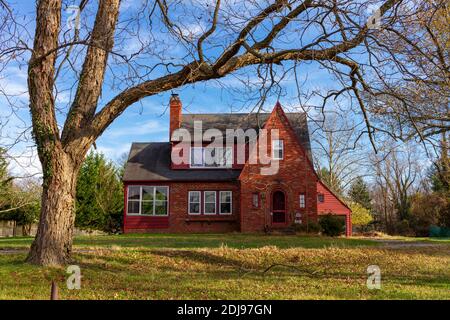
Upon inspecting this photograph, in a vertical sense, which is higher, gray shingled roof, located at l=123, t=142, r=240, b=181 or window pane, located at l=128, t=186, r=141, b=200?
gray shingled roof, located at l=123, t=142, r=240, b=181

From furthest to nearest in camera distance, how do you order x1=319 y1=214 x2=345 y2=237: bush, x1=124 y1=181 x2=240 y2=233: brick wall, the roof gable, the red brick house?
the roof gable
x1=124 y1=181 x2=240 y2=233: brick wall
the red brick house
x1=319 y1=214 x2=345 y2=237: bush

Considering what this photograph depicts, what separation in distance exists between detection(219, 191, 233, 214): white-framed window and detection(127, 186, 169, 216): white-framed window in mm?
3415

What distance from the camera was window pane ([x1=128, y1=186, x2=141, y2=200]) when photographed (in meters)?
29.4

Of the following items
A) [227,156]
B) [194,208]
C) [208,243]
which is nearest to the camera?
[208,243]

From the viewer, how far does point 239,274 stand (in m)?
10.5

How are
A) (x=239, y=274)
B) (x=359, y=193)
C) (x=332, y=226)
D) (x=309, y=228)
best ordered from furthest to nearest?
(x=359, y=193), (x=309, y=228), (x=332, y=226), (x=239, y=274)

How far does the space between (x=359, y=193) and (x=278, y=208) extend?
2819 centimetres

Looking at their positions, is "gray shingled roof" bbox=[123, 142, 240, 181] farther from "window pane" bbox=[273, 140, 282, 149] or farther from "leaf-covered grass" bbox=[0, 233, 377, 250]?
"leaf-covered grass" bbox=[0, 233, 377, 250]

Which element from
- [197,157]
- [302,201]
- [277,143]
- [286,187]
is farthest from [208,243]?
[197,157]

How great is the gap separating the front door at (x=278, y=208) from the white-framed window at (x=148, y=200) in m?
6.76

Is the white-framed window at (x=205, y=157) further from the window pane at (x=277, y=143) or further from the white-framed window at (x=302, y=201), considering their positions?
the white-framed window at (x=302, y=201)

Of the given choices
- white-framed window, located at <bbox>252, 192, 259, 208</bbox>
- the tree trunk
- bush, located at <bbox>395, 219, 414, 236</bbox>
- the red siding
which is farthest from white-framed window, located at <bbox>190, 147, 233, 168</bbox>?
the tree trunk

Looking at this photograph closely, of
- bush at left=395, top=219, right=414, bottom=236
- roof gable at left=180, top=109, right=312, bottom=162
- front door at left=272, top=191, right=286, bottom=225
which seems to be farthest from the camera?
bush at left=395, top=219, right=414, bottom=236

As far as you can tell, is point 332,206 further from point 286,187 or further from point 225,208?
point 225,208
